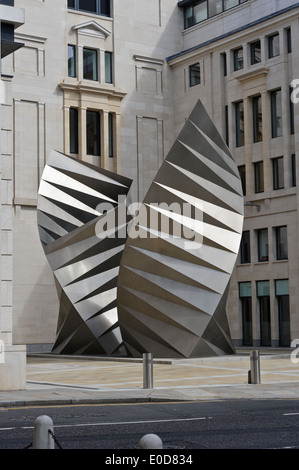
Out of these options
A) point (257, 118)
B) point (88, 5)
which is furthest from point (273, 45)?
point (88, 5)

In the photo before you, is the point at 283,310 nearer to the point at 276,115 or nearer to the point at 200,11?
the point at 276,115

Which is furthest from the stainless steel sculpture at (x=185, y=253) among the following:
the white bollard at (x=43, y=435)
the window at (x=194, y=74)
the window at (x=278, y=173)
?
the white bollard at (x=43, y=435)

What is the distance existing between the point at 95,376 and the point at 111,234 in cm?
1163

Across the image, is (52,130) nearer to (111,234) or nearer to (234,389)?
(111,234)

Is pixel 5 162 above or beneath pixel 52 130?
beneath

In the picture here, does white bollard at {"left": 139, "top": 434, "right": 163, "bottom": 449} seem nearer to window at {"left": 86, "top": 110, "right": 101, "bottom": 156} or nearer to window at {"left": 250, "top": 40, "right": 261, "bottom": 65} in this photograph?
window at {"left": 250, "top": 40, "right": 261, "bottom": 65}

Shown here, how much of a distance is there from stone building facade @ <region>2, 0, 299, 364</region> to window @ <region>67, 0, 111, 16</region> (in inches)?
3.1

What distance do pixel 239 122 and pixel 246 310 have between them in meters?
11.4

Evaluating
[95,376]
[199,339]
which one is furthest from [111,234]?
[95,376]

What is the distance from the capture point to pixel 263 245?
48500mm

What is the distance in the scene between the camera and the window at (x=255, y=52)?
1938 inches

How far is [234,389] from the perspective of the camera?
64.6ft

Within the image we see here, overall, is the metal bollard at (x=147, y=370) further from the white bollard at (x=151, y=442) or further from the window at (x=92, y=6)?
the window at (x=92, y=6)

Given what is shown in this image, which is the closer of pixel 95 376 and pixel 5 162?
pixel 5 162
